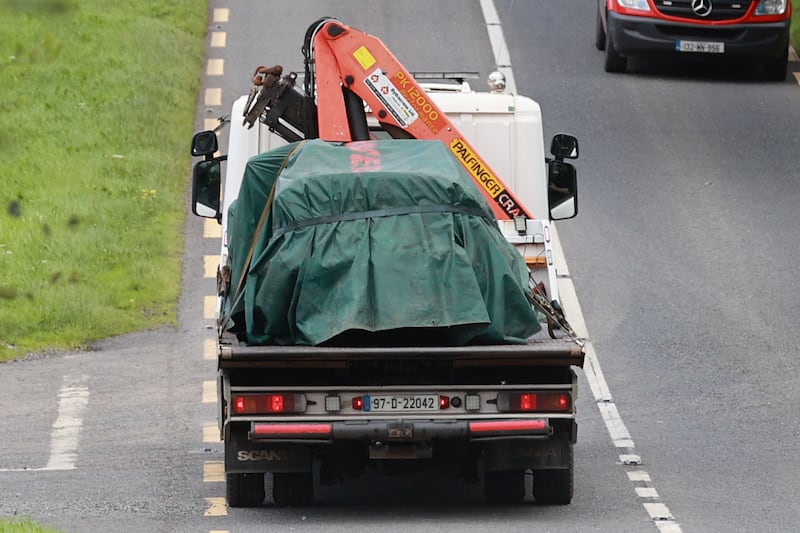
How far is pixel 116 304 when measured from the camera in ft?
57.5

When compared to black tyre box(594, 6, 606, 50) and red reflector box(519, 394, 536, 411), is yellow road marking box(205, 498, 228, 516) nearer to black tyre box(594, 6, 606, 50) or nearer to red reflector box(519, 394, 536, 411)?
red reflector box(519, 394, 536, 411)

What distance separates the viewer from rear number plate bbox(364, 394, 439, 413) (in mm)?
10062

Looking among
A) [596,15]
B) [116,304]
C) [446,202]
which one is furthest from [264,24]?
[446,202]

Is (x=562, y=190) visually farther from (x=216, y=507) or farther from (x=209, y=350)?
(x=209, y=350)

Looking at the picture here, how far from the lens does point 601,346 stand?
53.6 feet

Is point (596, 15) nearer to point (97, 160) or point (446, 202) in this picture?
point (97, 160)

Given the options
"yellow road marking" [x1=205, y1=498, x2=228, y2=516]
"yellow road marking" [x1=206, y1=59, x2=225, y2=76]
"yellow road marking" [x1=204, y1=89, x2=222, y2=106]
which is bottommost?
"yellow road marking" [x1=204, y1=89, x2=222, y2=106]

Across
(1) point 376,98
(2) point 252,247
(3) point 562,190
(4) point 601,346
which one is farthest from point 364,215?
(4) point 601,346

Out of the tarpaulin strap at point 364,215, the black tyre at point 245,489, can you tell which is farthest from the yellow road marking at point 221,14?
the tarpaulin strap at point 364,215

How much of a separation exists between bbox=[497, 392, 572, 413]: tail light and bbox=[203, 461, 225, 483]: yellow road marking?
253cm

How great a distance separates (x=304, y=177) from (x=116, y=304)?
7.44m

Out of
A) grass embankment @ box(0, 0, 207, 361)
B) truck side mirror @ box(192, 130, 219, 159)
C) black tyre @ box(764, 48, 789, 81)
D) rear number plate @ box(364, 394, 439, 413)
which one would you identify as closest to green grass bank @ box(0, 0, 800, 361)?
grass embankment @ box(0, 0, 207, 361)

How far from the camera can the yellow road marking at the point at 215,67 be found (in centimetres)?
2383

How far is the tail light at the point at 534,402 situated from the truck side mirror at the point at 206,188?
9.77 feet
